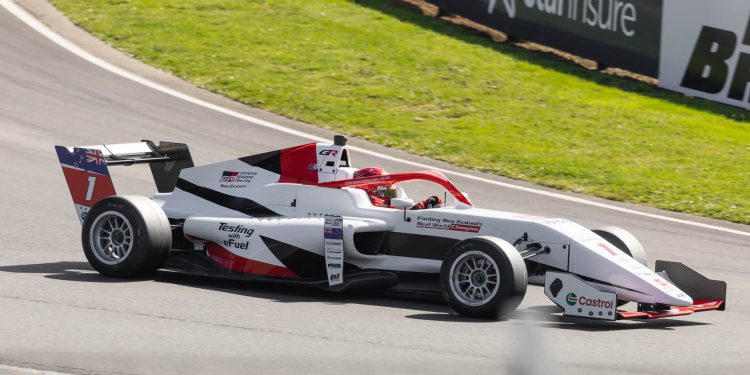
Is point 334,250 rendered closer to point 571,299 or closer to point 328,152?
point 328,152

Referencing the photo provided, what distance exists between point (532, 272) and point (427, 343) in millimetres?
1808

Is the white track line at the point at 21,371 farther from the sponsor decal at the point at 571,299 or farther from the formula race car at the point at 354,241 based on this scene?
the sponsor decal at the point at 571,299

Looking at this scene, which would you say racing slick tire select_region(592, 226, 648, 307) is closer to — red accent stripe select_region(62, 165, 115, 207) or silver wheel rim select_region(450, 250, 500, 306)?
silver wheel rim select_region(450, 250, 500, 306)

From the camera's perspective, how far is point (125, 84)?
59.5 ft

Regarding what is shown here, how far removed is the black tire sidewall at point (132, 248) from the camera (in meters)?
9.48

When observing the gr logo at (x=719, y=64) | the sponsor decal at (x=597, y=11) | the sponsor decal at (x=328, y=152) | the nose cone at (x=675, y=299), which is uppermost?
the sponsor decal at (x=597, y=11)

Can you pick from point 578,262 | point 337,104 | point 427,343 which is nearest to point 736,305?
point 578,262

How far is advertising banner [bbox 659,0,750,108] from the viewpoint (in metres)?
18.9

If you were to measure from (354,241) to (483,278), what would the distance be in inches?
49.5

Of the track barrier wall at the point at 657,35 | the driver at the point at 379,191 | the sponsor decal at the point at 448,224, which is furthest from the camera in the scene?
the track barrier wall at the point at 657,35

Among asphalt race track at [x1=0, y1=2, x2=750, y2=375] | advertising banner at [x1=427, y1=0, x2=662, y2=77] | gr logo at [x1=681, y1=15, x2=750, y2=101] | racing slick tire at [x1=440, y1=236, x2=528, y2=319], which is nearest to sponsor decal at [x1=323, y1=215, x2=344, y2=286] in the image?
asphalt race track at [x1=0, y1=2, x2=750, y2=375]

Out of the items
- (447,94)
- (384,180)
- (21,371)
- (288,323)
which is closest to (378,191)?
(384,180)

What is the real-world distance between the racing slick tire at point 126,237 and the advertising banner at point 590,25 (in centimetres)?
1256

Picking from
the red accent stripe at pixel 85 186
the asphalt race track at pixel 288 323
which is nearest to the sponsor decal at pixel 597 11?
the asphalt race track at pixel 288 323
